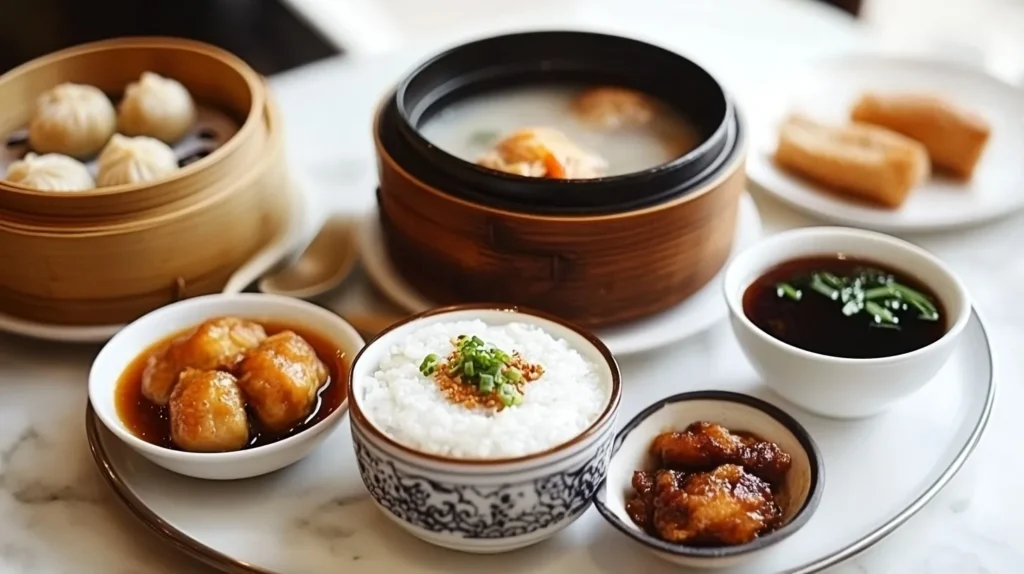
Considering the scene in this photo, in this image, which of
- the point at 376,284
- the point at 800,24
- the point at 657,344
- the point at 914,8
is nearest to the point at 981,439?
the point at 657,344

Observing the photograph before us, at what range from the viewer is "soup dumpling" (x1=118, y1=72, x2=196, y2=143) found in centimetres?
198

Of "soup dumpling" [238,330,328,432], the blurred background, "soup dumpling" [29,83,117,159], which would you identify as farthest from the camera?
the blurred background

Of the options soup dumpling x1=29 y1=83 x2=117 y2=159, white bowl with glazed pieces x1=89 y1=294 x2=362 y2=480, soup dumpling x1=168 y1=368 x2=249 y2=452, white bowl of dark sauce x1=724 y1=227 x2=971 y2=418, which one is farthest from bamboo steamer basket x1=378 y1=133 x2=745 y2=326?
soup dumpling x1=29 y1=83 x2=117 y2=159

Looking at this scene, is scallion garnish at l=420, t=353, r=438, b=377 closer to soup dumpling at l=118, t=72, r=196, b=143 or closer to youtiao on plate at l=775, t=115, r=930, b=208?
soup dumpling at l=118, t=72, r=196, b=143

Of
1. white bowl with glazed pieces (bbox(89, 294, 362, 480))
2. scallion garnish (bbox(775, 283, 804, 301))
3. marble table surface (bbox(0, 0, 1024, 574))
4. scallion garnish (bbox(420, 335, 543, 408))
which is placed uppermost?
scallion garnish (bbox(420, 335, 543, 408))

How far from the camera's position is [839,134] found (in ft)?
7.25

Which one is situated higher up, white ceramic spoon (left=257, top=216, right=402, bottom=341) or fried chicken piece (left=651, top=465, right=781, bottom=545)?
fried chicken piece (left=651, top=465, right=781, bottom=545)

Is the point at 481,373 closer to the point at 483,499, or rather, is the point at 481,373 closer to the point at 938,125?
the point at 483,499

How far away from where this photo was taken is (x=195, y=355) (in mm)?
1535

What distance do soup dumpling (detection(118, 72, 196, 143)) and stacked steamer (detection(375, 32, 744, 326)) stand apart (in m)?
0.43

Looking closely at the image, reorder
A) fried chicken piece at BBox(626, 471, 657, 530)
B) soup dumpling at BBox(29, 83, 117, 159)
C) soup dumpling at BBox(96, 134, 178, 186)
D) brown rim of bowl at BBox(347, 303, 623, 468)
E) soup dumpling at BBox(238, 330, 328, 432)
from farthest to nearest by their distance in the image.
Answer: soup dumpling at BBox(29, 83, 117, 159)
soup dumpling at BBox(96, 134, 178, 186)
soup dumpling at BBox(238, 330, 328, 432)
fried chicken piece at BBox(626, 471, 657, 530)
brown rim of bowl at BBox(347, 303, 623, 468)

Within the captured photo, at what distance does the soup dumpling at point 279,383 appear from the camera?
1478mm

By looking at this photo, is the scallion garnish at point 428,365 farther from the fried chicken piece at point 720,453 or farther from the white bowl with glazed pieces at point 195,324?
the fried chicken piece at point 720,453

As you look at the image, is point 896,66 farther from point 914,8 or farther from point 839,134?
point 914,8
